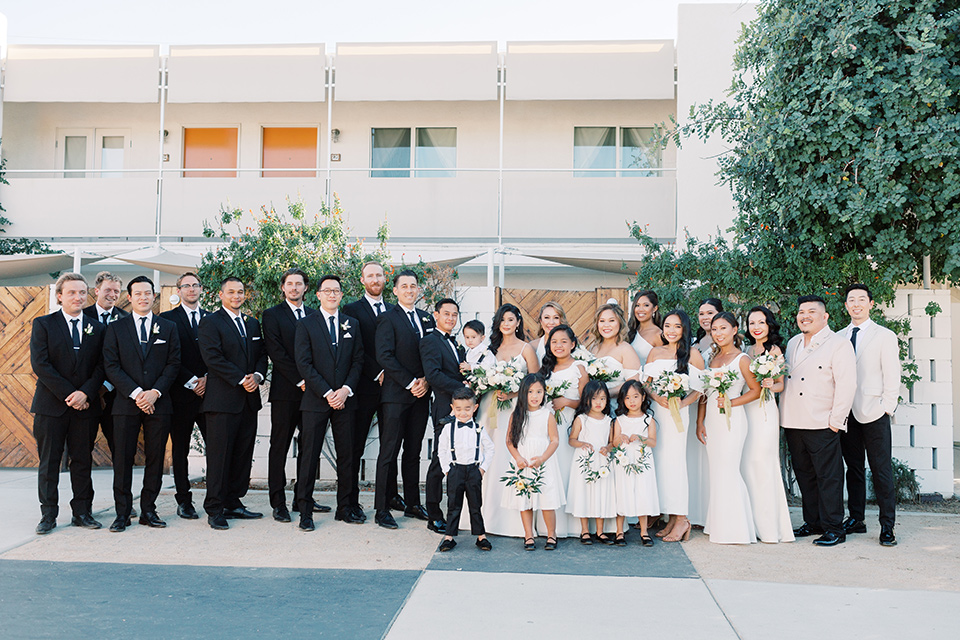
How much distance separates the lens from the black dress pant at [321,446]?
6766 millimetres

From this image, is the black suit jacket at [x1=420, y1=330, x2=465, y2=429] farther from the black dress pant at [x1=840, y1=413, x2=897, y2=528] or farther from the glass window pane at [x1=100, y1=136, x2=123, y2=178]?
the glass window pane at [x1=100, y1=136, x2=123, y2=178]

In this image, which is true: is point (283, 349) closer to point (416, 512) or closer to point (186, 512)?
point (186, 512)

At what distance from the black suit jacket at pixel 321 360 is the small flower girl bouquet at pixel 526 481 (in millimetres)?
1595

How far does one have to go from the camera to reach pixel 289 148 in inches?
641

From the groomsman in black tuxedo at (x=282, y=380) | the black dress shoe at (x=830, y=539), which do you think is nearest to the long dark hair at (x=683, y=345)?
the black dress shoe at (x=830, y=539)

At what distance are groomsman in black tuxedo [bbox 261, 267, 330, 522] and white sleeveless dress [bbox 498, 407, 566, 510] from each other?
184 centimetres

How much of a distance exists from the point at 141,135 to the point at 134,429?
1137cm

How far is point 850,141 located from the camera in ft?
24.0

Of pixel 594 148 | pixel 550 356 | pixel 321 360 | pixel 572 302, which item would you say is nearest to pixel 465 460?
pixel 550 356

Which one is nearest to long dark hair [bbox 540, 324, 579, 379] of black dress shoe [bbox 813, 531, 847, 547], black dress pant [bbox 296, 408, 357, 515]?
black dress pant [bbox 296, 408, 357, 515]

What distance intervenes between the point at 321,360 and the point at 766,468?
377 centimetres

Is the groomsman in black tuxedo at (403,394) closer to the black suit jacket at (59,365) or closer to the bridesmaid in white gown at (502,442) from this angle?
the bridesmaid in white gown at (502,442)

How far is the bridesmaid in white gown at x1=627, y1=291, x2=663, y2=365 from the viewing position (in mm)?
7078

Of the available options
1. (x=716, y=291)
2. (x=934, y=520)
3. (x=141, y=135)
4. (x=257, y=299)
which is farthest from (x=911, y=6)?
(x=141, y=135)
